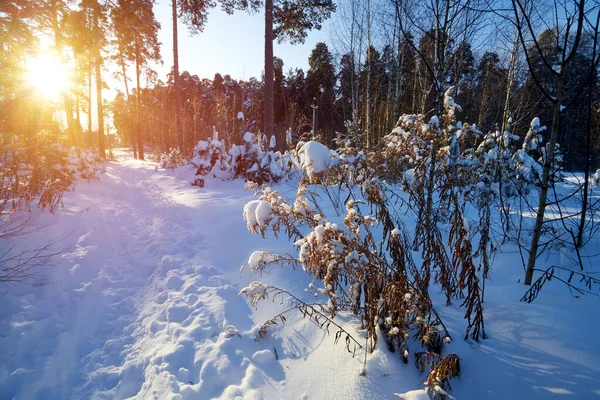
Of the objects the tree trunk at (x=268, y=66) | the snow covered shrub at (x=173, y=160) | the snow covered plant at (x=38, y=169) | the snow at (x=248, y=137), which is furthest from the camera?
the snow covered shrub at (x=173, y=160)

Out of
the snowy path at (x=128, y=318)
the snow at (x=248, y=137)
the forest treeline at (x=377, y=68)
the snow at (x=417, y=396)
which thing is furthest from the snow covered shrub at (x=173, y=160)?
the snow at (x=417, y=396)

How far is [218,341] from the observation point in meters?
2.11

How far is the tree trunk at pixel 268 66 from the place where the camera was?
25.4 ft

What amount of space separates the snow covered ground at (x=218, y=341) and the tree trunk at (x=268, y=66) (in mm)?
5335

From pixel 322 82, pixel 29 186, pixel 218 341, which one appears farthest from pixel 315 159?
pixel 322 82

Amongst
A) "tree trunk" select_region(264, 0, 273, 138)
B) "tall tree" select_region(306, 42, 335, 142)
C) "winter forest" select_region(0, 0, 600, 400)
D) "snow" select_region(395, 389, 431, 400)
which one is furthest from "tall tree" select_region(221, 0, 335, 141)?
"tall tree" select_region(306, 42, 335, 142)

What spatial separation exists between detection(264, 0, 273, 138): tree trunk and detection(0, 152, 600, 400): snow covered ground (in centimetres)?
533

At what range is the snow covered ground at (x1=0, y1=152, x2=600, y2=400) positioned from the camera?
153 cm

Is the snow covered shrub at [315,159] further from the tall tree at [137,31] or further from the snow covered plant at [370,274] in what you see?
the tall tree at [137,31]

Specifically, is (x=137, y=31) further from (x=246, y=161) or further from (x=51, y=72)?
(x=246, y=161)

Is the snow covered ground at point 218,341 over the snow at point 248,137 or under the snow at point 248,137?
under

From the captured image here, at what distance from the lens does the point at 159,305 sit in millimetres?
2670

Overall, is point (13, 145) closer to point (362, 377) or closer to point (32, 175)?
point (32, 175)

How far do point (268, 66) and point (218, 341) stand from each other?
762 centimetres
